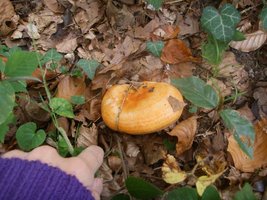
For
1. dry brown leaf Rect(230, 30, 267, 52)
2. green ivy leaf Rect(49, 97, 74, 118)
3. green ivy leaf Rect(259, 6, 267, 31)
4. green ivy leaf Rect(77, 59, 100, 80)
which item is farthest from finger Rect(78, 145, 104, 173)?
green ivy leaf Rect(259, 6, 267, 31)

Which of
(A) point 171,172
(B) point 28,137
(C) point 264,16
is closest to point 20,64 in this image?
(B) point 28,137

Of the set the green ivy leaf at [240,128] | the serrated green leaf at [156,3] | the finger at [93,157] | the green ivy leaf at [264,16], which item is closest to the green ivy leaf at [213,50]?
the green ivy leaf at [264,16]

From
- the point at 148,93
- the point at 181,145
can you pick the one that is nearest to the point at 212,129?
the point at 181,145

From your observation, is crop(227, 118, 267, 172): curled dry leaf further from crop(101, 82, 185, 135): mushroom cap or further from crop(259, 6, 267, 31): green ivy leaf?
crop(259, 6, 267, 31): green ivy leaf

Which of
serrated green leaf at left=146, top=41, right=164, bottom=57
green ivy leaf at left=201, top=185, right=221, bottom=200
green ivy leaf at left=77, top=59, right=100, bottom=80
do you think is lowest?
green ivy leaf at left=77, top=59, right=100, bottom=80

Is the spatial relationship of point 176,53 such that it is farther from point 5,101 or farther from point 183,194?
point 5,101

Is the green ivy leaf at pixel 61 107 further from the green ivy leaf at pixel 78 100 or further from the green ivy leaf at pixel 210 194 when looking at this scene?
the green ivy leaf at pixel 210 194
